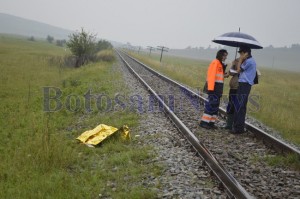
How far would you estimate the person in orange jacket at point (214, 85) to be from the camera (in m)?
7.71

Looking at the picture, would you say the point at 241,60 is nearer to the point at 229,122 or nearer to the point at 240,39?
the point at 240,39

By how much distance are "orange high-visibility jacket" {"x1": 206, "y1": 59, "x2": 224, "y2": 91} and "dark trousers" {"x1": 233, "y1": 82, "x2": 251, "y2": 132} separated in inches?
23.9

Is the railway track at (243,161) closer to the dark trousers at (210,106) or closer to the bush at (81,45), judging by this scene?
the dark trousers at (210,106)

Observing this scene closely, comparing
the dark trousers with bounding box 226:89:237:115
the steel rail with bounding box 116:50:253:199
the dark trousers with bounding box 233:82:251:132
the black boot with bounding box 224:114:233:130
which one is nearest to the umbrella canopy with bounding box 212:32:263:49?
the dark trousers with bounding box 233:82:251:132

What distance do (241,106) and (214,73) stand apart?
105 cm

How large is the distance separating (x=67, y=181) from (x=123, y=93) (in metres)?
7.87

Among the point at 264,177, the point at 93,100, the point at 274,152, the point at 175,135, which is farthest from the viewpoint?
the point at 93,100

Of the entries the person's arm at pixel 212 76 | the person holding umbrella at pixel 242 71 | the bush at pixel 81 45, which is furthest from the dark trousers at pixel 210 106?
the bush at pixel 81 45

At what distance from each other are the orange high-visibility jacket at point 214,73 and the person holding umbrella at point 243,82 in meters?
0.45

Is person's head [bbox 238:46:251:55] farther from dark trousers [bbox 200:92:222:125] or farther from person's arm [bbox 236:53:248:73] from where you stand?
dark trousers [bbox 200:92:222:125]

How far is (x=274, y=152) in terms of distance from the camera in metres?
6.52

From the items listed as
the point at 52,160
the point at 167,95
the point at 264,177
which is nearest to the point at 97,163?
the point at 52,160

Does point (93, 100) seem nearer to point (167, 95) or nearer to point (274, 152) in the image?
point (167, 95)

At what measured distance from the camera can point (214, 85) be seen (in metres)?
7.88
